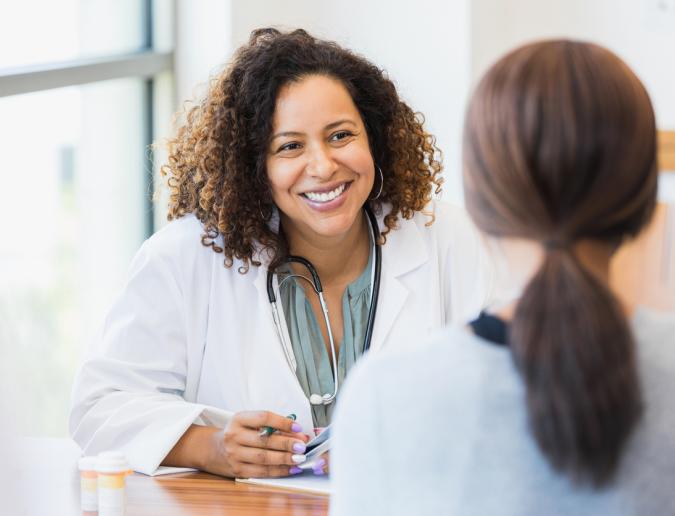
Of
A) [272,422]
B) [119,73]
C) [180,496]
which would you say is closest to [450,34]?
[119,73]

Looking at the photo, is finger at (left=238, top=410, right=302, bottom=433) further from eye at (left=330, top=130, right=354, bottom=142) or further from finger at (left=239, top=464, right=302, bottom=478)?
eye at (left=330, top=130, right=354, bottom=142)

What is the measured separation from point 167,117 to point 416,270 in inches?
57.7

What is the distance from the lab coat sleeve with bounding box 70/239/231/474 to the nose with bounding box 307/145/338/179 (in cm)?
32

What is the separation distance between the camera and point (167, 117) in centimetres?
331

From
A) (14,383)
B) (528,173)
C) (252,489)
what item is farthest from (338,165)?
(14,383)

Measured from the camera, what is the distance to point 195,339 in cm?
197

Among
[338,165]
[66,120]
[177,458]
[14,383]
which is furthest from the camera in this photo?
[66,120]

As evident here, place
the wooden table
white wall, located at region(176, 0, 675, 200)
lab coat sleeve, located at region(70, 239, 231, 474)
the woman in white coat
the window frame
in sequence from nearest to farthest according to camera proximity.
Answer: the wooden table → lab coat sleeve, located at region(70, 239, 231, 474) → the woman in white coat → the window frame → white wall, located at region(176, 0, 675, 200)

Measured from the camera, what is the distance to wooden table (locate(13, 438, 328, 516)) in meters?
1.49

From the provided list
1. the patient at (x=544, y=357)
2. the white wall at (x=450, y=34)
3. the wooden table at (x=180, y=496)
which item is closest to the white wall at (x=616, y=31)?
the white wall at (x=450, y=34)

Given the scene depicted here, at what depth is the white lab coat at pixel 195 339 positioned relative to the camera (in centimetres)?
184

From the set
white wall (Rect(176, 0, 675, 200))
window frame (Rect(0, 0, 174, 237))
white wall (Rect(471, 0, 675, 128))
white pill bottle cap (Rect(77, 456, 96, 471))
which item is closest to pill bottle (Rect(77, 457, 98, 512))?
white pill bottle cap (Rect(77, 456, 96, 471))

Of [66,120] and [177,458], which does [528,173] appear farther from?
[66,120]

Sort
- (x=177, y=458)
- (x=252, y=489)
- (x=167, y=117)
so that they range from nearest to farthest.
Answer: (x=252, y=489) < (x=177, y=458) < (x=167, y=117)
